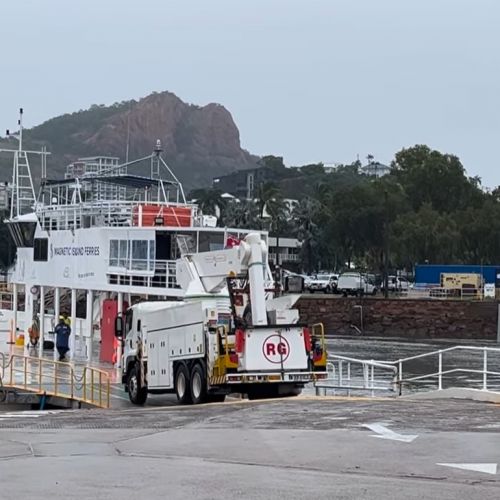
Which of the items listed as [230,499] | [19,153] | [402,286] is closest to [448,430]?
[230,499]

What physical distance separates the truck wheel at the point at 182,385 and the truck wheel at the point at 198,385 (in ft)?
0.85

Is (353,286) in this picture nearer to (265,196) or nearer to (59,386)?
(265,196)

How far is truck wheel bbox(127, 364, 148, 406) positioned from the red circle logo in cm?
479

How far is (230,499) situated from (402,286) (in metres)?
94.3

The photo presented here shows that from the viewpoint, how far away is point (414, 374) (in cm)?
4362

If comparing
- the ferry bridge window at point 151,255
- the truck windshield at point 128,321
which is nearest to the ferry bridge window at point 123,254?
the ferry bridge window at point 151,255

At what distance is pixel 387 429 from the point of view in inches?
587

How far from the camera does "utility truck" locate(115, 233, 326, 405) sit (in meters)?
22.2

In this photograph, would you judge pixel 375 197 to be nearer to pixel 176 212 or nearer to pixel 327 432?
pixel 176 212

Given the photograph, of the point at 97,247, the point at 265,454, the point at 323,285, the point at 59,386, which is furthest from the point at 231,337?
the point at 323,285

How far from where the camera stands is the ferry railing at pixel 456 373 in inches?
837

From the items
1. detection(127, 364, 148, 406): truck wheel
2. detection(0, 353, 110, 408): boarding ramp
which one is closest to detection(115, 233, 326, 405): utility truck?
detection(127, 364, 148, 406): truck wheel

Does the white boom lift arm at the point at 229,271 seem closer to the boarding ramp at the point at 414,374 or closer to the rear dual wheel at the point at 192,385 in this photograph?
the rear dual wheel at the point at 192,385

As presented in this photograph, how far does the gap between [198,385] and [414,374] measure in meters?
22.0
